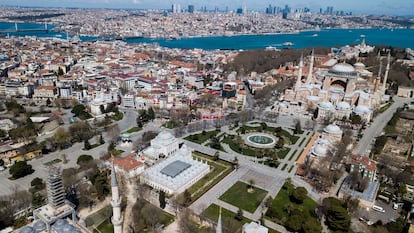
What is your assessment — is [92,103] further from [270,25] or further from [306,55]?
[270,25]

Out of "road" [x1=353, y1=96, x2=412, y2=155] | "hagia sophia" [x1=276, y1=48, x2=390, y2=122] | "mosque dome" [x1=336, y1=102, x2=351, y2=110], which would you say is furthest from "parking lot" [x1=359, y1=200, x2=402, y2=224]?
"mosque dome" [x1=336, y1=102, x2=351, y2=110]

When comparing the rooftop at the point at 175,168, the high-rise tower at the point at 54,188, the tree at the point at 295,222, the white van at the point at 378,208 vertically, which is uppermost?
the high-rise tower at the point at 54,188

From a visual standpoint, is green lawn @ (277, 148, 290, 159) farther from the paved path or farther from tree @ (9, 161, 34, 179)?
tree @ (9, 161, 34, 179)

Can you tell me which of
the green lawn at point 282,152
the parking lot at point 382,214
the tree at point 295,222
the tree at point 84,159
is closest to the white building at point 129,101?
the tree at point 84,159

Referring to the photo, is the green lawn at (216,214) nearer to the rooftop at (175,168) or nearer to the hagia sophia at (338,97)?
the rooftop at (175,168)

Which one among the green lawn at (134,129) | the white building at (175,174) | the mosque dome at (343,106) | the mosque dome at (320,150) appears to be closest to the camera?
the white building at (175,174)

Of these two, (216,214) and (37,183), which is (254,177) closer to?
(216,214)

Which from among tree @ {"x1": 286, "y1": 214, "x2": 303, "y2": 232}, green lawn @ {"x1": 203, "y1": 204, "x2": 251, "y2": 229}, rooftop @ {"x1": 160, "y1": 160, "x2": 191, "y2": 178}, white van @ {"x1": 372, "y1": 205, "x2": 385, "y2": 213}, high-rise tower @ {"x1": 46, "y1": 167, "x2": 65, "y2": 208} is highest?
high-rise tower @ {"x1": 46, "y1": 167, "x2": 65, "y2": 208}
